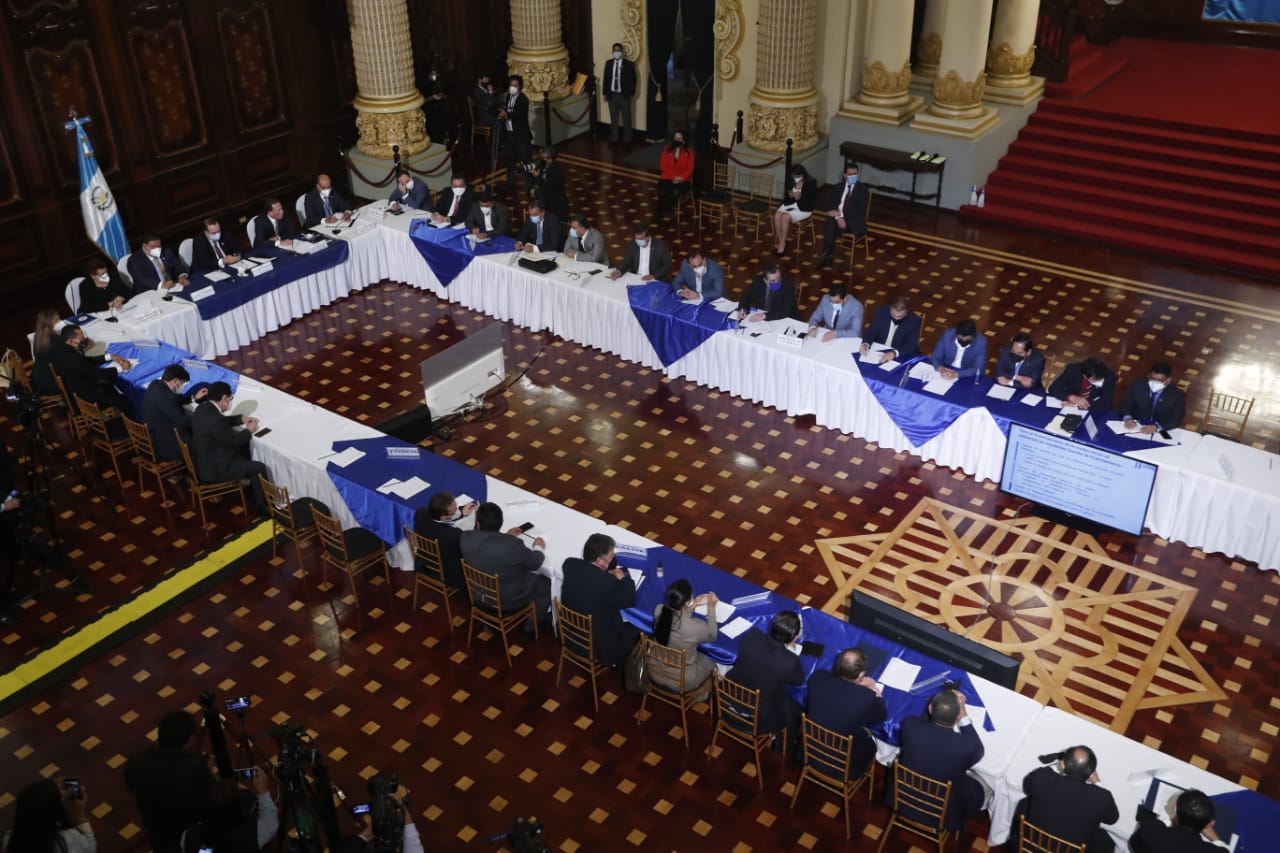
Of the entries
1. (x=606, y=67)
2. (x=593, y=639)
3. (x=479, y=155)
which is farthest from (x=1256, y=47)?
(x=593, y=639)

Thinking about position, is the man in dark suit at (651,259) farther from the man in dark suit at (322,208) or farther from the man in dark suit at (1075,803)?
the man in dark suit at (1075,803)

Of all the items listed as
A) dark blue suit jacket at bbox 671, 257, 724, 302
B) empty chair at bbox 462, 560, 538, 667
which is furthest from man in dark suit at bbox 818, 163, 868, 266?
empty chair at bbox 462, 560, 538, 667

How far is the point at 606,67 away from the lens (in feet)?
59.5

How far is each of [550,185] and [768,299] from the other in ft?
14.3

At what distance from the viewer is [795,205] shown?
46.8 feet

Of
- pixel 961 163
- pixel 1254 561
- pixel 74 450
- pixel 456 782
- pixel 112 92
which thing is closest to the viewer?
pixel 456 782

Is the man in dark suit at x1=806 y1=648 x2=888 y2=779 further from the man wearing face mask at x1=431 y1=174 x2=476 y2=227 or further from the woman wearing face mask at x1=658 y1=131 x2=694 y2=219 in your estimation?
the woman wearing face mask at x1=658 y1=131 x2=694 y2=219

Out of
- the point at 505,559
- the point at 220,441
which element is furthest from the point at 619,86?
the point at 505,559

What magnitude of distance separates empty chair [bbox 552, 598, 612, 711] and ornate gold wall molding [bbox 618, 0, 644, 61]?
12.5 meters

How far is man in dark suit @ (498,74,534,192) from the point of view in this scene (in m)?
16.8

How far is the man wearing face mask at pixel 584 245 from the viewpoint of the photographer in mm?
12578

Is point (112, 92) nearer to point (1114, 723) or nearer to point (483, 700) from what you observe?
point (483, 700)

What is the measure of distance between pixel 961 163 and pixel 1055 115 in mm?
2043

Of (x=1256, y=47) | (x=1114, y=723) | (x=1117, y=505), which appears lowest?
(x=1114, y=723)
